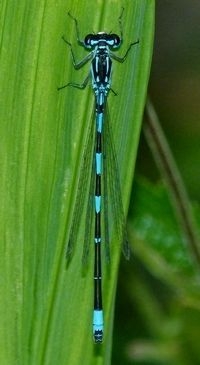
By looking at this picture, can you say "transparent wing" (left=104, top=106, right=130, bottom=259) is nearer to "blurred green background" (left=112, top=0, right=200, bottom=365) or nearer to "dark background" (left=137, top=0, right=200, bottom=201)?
"blurred green background" (left=112, top=0, right=200, bottom=365)

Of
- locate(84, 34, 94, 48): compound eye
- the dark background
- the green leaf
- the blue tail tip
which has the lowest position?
the blue tail tip

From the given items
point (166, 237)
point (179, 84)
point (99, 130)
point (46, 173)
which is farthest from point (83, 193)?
point (179, 84)

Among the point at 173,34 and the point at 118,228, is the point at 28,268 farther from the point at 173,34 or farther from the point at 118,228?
the point at 173,34

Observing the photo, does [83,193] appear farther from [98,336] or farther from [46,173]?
[98,336]

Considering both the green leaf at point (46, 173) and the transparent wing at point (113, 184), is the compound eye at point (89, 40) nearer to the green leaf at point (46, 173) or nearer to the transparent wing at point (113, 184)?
the green leaf at point (46, 173)

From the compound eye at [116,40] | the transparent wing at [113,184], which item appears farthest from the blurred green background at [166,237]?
the compound eye at [116,40]

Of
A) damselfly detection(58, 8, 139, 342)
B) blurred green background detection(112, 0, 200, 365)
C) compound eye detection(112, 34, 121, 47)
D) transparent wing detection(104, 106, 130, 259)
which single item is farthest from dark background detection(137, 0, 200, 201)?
compound eye detection(112, 34, 121, 47)
